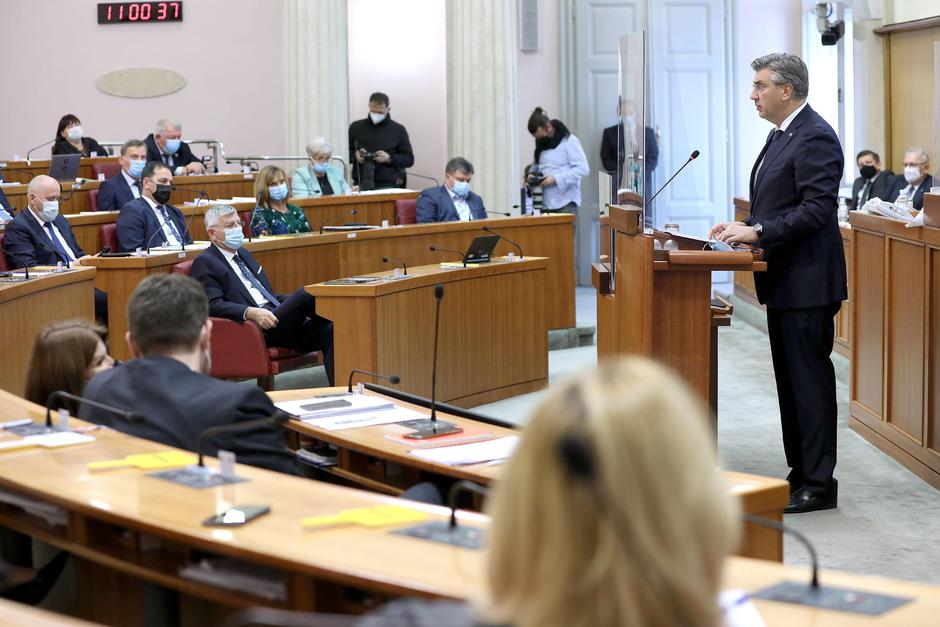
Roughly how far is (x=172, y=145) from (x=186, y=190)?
3.64 ft

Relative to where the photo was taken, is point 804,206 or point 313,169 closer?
point 804,206

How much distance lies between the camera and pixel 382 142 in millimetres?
12430

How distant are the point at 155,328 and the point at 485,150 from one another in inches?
334

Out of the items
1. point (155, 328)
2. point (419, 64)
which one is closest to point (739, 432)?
point (155, 328)

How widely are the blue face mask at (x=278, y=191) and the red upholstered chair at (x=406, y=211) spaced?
1658mm

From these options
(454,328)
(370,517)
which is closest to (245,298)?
(454,328)

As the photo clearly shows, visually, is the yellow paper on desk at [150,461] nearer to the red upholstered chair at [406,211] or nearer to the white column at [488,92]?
the red upholstered chair at [406,211]

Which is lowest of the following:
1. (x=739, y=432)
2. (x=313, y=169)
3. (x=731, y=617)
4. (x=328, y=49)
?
(x=739, y=432)

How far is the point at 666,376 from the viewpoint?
4.16 feet

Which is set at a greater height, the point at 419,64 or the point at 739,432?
the point at 419,64

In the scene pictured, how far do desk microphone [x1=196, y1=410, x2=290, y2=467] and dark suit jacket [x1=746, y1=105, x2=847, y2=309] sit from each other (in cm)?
241

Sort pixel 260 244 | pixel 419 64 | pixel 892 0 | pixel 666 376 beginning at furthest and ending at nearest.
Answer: pixel 419 64, pixel 892 0, pixel 260 244, pixel 666 376

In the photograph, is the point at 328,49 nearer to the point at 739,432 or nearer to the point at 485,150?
the point at 485,150

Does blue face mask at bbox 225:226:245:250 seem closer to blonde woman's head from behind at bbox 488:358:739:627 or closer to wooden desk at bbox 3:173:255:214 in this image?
wooden desk at bbox 3:173:255:214
